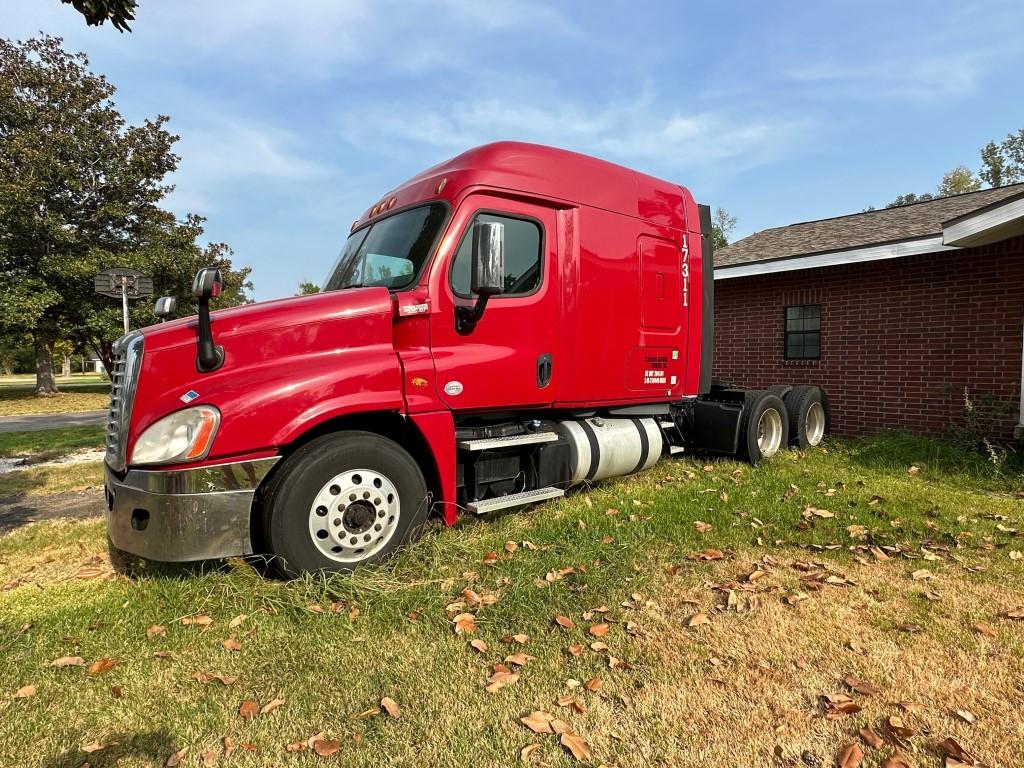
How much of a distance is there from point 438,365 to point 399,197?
1665mm

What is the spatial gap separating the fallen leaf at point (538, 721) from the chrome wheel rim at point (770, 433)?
604 centimetres

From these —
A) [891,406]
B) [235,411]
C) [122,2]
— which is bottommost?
[891,406]

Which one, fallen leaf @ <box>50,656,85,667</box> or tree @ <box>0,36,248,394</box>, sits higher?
tree @ <box>0,36,248,394</box>

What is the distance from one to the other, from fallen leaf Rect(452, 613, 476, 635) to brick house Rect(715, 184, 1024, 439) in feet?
22.6

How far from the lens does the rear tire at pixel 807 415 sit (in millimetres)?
8086

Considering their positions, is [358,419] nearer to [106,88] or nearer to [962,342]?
[962,342]

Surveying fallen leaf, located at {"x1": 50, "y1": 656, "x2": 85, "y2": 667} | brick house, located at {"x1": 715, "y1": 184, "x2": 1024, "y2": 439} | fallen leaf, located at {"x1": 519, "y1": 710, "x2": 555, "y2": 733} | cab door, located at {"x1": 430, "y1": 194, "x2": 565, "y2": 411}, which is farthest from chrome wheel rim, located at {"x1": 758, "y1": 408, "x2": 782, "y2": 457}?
fallen leaf, located at {"x1": 50, "y1": 656, "x2": 85, "y2": 667}

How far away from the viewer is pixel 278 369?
3.59 m

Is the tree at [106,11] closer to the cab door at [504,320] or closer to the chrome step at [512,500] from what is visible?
the cab door at [504,320]

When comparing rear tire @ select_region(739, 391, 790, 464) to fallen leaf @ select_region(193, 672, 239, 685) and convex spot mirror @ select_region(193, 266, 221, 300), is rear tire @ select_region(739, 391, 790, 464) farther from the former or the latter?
fallen leaf @ select_region(193, 672, 239, 685)

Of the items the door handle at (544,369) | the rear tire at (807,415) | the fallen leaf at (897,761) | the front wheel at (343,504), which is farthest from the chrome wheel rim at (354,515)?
the rear tire at (807,415)

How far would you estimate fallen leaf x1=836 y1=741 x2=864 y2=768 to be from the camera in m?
2.09

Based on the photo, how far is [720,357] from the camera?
11.2m

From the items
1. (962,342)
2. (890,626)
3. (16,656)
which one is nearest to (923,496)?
(890,626)
